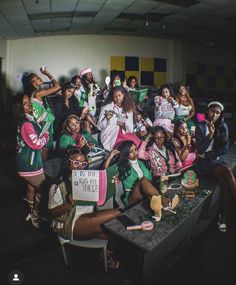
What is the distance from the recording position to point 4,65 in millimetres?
7555

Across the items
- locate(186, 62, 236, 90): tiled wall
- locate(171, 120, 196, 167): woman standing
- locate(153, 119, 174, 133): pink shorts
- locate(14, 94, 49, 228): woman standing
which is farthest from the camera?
locate(186, 62, 236, 90): tiled wall

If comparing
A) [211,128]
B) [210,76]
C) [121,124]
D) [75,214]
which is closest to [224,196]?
[211,128]

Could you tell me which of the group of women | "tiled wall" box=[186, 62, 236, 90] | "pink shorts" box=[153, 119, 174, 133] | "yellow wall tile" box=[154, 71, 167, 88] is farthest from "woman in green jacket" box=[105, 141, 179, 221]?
"tiled wall" box=[186, 62, 236, 90]

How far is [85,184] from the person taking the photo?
7.26 ft

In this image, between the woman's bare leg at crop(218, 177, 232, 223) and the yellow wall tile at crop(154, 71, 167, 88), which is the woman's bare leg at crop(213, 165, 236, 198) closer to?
the woman's bare leg at crop(218, 177, 232, 223)

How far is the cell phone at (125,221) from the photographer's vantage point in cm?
210

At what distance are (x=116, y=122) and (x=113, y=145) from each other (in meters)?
0.33

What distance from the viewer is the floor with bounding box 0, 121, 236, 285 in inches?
88.7

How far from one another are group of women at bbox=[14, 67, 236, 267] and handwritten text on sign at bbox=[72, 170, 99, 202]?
0.09 m

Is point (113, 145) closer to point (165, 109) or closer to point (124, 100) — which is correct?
point (124, 100)

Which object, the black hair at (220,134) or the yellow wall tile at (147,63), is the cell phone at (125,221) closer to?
the black hair at (220,134)

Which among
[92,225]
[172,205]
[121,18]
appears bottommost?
[92,225]

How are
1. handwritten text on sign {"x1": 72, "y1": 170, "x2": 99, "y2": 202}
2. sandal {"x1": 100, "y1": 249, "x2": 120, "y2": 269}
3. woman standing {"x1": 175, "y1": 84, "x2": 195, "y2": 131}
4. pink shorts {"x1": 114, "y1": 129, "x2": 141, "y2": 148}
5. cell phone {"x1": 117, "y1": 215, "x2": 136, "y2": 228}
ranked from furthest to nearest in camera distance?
woman standing {"x1": 175, "y1": 84, "x2": 195, "y2": 131} → pink shorts {"x1": 114, "y1": 129, "x2": 141, "y2": 148} → sandal {"x1": 100, "y1": 249, "x2": 120, "y2": 269} → handwritten text on sign {"x1": 72, "y1": 170, "x2": 99, "y2": 202} → cell phone {"x1": 117, "y1": 215, "x2": 136, "y2": 228}

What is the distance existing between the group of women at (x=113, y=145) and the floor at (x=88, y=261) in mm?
149
